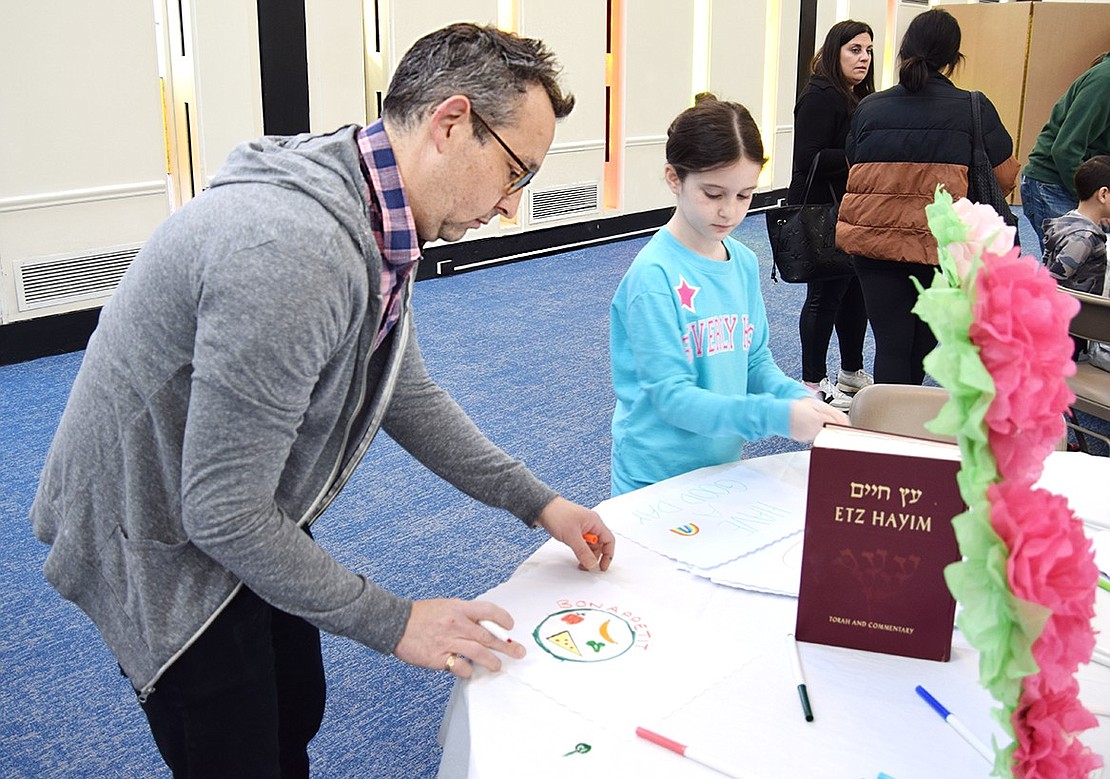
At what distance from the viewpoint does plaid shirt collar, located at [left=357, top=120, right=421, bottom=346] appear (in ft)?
3.87

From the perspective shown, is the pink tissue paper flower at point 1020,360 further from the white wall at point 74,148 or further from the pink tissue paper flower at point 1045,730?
the white wall at point 74,148

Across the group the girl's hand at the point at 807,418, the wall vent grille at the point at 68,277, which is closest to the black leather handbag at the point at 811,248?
the girl's hand at the point at 807,418

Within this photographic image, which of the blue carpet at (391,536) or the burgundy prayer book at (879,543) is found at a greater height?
the burgundy prayer book at (879,543)

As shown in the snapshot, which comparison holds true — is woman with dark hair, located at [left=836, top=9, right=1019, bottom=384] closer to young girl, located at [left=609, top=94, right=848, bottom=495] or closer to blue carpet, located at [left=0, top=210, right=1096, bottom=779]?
blue carpet, located at [left=0, top=210, right=1096, bottom=779]

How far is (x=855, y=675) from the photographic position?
1.21m

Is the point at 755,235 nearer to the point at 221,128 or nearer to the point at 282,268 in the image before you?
Result: the point at 221,128

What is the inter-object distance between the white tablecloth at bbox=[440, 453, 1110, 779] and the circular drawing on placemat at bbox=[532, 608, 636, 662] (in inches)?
3.4

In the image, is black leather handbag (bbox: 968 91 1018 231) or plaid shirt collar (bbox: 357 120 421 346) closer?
plaid shirt collar (bbox: 357 120 421 346)

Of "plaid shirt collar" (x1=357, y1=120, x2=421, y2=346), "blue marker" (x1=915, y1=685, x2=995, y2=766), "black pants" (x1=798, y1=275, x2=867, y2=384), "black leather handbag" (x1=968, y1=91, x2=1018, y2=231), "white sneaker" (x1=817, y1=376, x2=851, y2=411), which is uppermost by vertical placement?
"plaid shirt collar" (x1=357, y1=120, x2=421, y2=346)

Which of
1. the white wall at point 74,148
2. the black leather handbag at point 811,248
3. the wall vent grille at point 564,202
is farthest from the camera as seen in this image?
the wall vent grille at point 564,202

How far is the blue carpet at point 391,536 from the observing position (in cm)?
228

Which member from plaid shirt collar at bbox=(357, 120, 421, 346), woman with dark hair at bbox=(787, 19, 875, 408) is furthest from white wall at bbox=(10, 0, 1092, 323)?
plaid shirt collar at bbox=(357, 120, 421, 346)

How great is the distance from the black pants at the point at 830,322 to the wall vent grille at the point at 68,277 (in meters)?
3.27

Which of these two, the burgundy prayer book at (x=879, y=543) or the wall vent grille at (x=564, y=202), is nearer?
the burgundy prayer book at (x=879, y=543)
